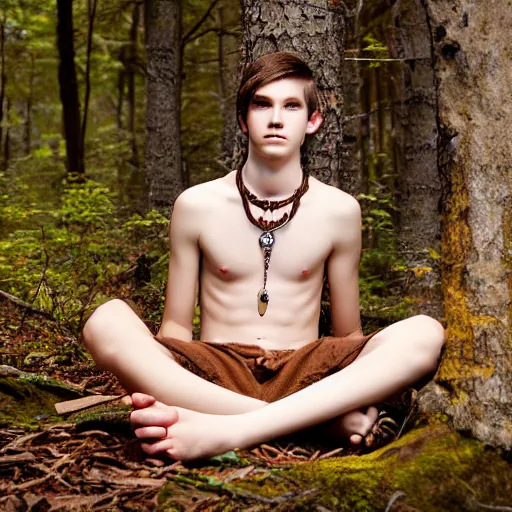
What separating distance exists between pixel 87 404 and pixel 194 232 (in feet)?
3.40

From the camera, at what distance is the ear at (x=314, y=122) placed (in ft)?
12.1

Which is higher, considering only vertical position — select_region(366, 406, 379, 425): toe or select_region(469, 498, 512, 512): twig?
select_region(366, 406, 379, 425): toe

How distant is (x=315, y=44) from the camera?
4027 mm

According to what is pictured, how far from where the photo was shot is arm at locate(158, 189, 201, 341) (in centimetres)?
364

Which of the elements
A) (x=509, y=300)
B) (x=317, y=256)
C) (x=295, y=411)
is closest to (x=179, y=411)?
(x=295, y=411)

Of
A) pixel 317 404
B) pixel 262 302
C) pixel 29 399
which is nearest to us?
pixel 317 404

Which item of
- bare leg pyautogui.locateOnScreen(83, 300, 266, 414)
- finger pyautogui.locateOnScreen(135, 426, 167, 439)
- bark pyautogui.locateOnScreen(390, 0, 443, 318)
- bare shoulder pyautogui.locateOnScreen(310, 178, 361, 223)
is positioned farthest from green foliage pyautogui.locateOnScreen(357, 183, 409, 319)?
finger pyautogui.locateOnScreen(135, 426, 167, 439)

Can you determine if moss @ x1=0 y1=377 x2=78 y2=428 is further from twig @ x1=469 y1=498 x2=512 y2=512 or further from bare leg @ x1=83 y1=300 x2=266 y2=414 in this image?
twig @ x1=469 y1=498 x2=512 y2=512

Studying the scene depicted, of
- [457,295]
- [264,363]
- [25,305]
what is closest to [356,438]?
[264,363]

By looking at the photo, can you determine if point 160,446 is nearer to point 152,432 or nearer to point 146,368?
point 152,432

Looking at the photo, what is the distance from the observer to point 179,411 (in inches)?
112

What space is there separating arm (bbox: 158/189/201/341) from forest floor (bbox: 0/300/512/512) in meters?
0.62

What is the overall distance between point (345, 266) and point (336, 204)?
13.2 inches

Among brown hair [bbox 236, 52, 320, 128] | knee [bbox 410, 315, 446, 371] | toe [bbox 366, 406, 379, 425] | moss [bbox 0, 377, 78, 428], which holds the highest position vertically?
brown hair [bbox 236, 52, 320, 128]
